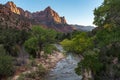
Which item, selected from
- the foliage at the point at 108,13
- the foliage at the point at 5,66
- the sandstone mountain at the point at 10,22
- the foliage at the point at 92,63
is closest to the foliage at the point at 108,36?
the foliage at the point at 108,13

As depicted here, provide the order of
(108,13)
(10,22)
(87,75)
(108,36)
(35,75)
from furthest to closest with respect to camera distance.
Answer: (10,22)
(35,75)
(87,75)
(108,13)
(108,36)

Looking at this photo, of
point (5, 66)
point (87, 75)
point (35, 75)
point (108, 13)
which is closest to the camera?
point (108, 13)

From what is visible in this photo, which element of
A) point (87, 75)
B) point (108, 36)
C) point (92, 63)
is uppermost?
point (108, 36)

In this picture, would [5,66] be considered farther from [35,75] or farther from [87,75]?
[87,75]

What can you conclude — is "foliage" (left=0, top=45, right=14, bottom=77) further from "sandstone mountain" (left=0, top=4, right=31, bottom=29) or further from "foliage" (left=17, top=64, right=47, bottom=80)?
"sandstone mountain" (left=0, top=4, right=31, bottom=29)

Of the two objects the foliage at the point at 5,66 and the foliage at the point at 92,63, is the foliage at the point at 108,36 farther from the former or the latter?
the foliage at the point at 5,66

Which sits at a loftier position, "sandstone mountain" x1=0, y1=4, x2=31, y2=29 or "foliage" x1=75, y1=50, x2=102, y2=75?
"sandstone mountain" x1=0, y1=4, x2=31, y2=29

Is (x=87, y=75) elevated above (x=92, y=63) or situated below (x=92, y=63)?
below

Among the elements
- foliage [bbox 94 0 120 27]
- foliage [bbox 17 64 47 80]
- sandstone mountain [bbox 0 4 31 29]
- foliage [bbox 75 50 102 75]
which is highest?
sandstone mountain [bbox 0 4 31 29]

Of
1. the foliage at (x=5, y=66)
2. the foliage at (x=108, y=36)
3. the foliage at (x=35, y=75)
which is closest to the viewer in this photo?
the foliage at (x=108, y=36)

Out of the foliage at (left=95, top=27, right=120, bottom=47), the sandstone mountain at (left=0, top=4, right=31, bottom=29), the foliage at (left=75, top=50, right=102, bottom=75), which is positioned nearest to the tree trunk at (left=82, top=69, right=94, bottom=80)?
the foliage at (left=75, top=50, right=102, bottom=75)

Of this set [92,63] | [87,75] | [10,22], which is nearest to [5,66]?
[87,75]

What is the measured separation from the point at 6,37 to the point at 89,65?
117 ft

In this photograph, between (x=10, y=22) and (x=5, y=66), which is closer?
(x=5, y=66)
